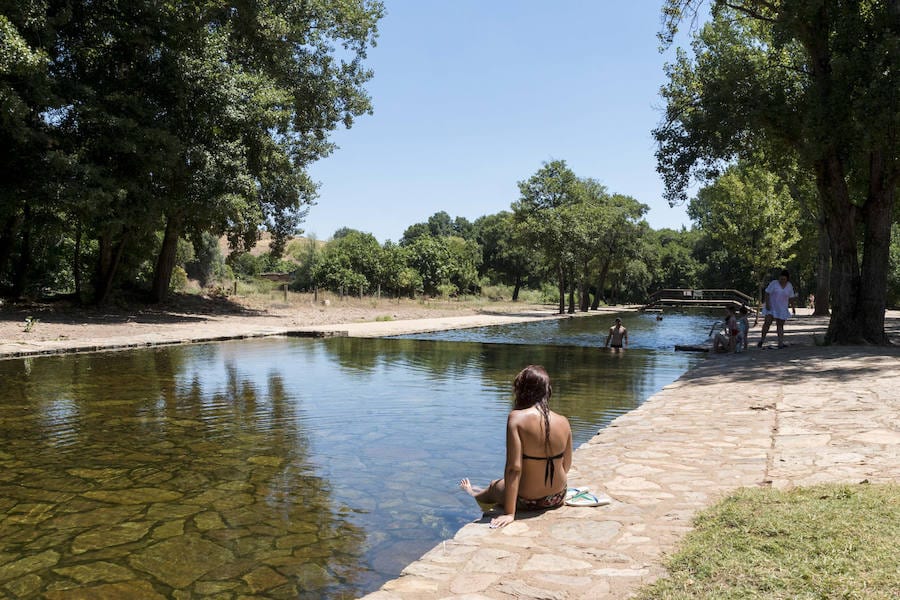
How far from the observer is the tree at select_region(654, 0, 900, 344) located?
14.1m

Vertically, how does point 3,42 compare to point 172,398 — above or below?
above

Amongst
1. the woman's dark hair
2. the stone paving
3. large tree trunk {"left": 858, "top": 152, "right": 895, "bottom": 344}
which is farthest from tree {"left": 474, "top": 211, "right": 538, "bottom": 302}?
the woman's dark hair

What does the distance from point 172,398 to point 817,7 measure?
15.4 meters

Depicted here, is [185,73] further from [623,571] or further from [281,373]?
[623,571]

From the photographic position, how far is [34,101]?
63.1 feet

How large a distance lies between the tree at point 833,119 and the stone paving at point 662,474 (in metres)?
6.40

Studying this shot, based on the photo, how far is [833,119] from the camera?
14609mm

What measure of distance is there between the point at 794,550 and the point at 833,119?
1441 cm

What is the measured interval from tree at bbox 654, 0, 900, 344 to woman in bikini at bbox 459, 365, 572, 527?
1291 cm

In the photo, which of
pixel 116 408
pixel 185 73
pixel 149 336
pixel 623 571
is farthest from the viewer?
pixel 185 73

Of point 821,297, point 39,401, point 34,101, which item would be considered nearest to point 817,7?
point 39,401

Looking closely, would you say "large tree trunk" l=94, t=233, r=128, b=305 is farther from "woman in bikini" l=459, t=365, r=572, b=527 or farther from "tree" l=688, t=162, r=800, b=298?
"tree" l=688, t=162, r=800, b=298

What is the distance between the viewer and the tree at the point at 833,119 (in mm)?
14102

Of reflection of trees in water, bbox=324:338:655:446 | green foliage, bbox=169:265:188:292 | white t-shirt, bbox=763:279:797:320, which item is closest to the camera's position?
reflection of trees in water, bbox=324:338:655:446
